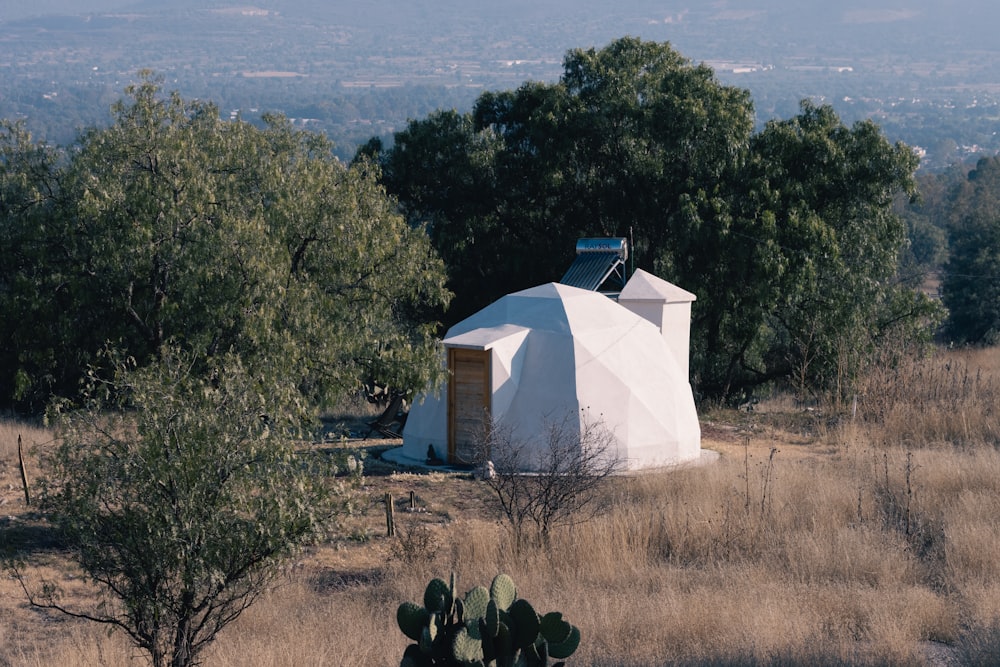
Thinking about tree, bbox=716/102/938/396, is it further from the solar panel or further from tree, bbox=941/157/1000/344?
tree, bbox=941/157/1000/344

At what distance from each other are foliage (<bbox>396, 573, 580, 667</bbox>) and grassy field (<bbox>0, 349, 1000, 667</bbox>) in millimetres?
1053

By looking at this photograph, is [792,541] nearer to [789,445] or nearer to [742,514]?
[742,514]

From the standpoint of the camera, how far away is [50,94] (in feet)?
623

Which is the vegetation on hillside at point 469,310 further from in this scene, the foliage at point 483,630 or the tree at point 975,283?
the tree at point 975,283

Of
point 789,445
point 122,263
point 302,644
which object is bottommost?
point 789,445

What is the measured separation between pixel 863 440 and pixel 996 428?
1.79 metres

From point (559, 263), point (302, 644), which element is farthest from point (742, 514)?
point (559, 263)

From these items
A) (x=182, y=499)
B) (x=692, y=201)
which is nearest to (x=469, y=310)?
(x=692, y=201)

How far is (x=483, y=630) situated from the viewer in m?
6.55

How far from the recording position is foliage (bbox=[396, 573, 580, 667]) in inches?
254

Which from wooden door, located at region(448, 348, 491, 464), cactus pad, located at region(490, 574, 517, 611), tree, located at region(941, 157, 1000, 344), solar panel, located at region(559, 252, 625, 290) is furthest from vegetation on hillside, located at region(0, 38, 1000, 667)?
tree, located at region(941, 157, 1000, 344)

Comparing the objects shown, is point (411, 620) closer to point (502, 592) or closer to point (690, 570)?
point (502, 592)

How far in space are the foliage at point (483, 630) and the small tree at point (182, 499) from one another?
3.07 ft

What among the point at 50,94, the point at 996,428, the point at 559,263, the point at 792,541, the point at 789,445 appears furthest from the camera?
the point at 50,94
